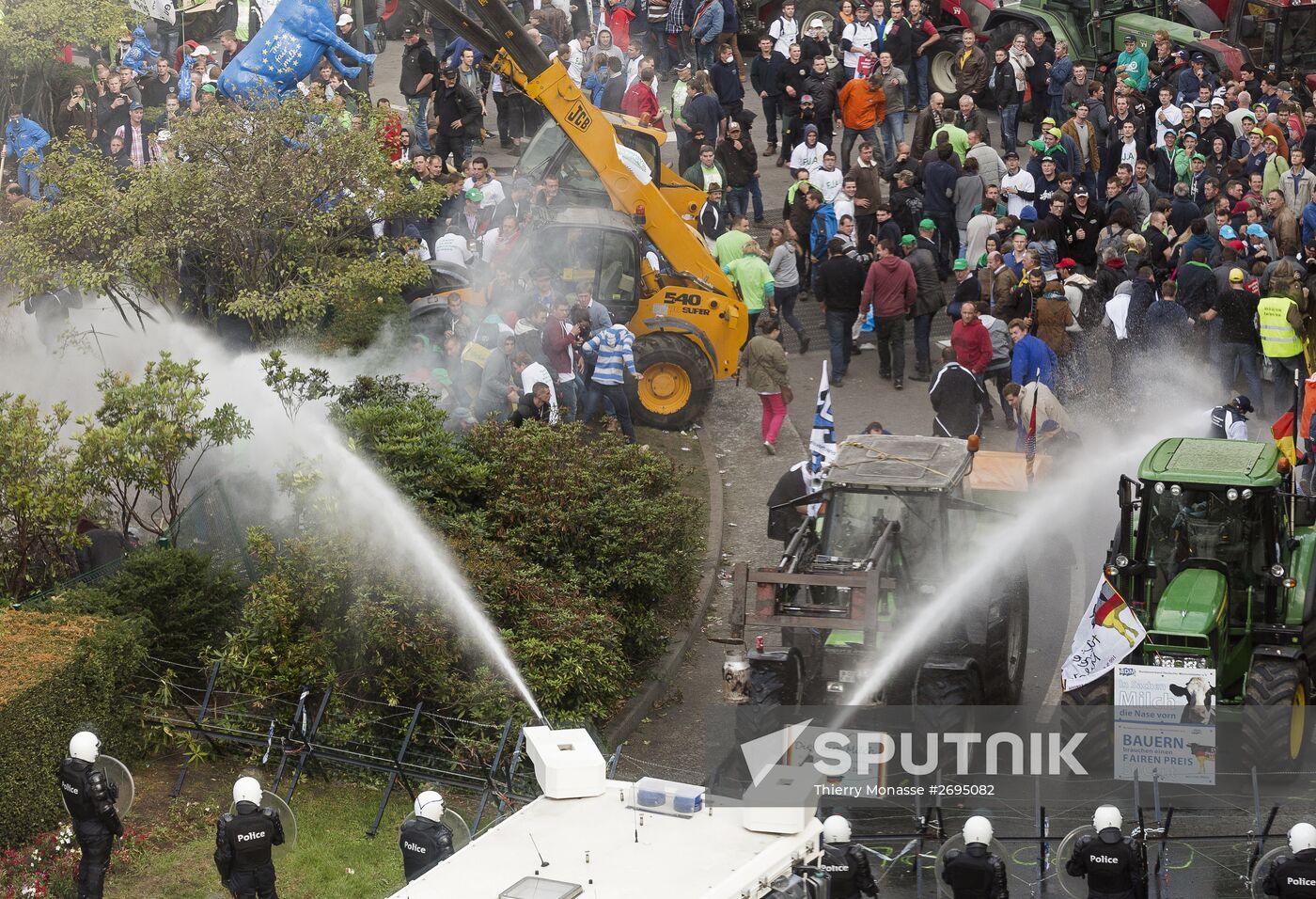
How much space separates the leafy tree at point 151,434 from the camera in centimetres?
1688

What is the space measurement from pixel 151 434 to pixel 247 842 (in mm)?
5767

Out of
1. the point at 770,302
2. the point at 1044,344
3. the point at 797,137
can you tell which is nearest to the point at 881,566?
the point at 1044,344

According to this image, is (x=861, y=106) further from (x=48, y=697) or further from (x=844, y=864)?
(x=844, y=864)

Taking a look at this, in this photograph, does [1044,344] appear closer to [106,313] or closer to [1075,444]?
[1075,444]

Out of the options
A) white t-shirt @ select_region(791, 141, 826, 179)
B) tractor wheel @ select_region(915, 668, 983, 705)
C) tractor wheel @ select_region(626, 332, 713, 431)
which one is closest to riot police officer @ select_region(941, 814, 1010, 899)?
tractor wheel @ select_region(915, 668, 983, 705)

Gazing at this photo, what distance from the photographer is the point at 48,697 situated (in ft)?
46.4

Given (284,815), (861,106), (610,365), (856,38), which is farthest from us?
(856,38)

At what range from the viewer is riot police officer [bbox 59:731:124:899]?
42.2ft

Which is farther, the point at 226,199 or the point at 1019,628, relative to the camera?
the point at 226,199

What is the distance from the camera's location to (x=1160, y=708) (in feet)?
47.4

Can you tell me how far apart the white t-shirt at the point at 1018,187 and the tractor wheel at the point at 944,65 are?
637 cm

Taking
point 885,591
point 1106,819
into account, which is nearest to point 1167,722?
point 885,591

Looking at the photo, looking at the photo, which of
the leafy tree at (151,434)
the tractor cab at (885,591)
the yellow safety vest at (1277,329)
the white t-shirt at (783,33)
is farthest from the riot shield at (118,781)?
the white t-shirt at (783,33)

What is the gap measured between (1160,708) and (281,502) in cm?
755
